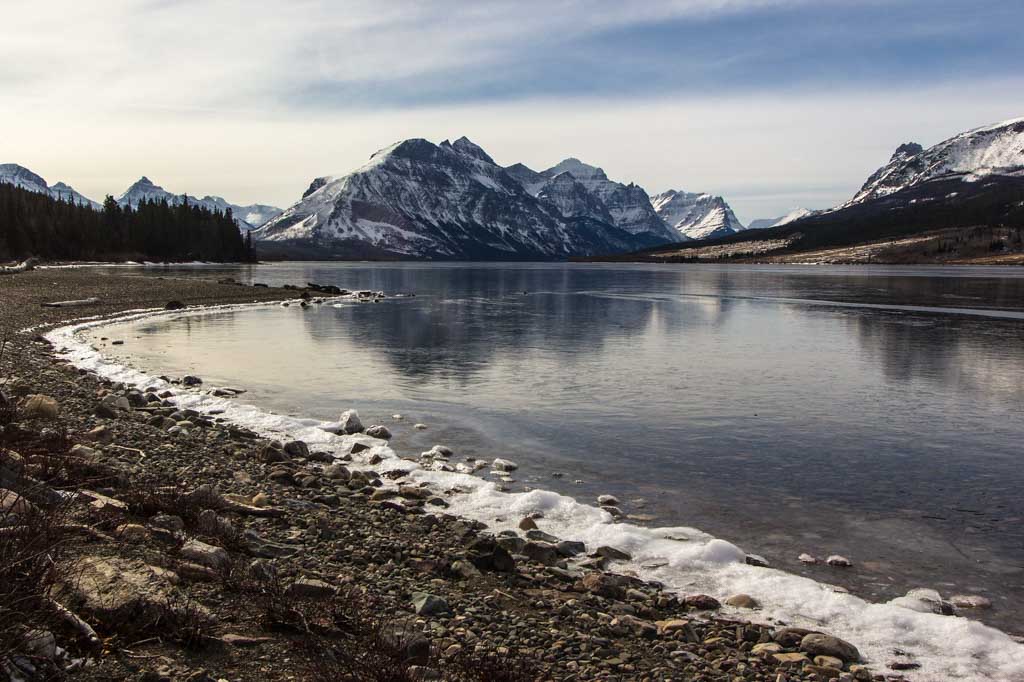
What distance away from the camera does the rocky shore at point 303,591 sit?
21.5ft

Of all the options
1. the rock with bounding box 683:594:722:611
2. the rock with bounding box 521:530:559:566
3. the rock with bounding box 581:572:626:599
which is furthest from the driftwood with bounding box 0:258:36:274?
the rock with bounding box 683:594:722:611

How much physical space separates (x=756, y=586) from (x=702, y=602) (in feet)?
4.05

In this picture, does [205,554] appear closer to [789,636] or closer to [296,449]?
[789,636]

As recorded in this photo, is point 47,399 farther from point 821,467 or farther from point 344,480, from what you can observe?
point 821,467

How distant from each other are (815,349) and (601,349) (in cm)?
1236

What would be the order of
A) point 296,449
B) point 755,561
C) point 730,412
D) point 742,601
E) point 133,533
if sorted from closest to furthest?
point 133,533 < point 742,601 < point 755,561 < point 296,449 < point 730,412

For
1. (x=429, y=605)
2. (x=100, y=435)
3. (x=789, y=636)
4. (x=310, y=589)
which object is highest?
(x=100, y=435)

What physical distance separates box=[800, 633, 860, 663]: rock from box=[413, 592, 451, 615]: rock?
4618 mm

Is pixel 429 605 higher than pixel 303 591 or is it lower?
lower

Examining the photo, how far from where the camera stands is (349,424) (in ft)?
67.7

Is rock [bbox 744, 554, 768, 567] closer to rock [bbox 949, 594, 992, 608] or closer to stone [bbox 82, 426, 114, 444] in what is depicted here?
rock [bbox 949, 594, 992, 608]

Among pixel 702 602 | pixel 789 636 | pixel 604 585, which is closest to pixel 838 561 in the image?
pixel 702 602

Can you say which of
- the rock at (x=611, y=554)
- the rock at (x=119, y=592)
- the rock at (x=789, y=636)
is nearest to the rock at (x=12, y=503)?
the rock at (x=119, y=592)

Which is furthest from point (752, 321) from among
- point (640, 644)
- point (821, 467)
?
point (640, 644)
